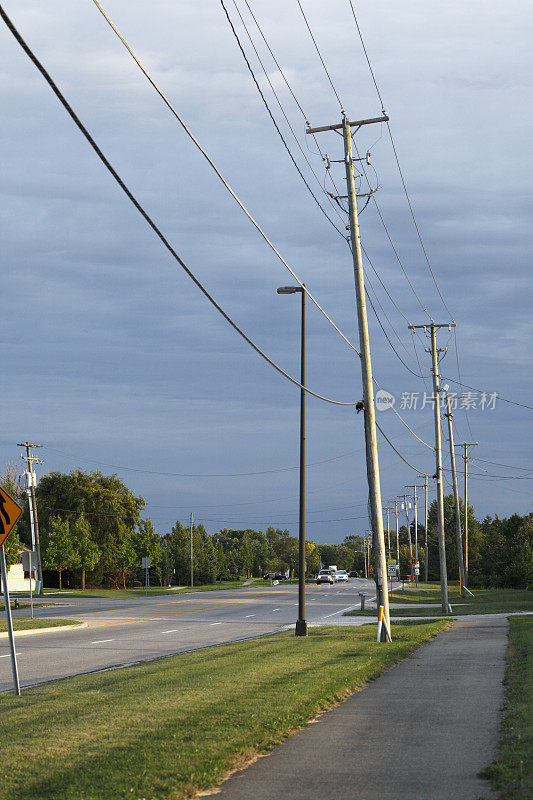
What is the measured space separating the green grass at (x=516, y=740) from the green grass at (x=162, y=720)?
2252 millimetres

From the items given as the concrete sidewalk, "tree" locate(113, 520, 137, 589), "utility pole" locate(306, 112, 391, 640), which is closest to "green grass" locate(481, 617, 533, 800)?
the concrete sidewalk

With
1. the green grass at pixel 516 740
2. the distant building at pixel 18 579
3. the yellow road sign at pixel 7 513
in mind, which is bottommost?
the distant building at pixel 18 579

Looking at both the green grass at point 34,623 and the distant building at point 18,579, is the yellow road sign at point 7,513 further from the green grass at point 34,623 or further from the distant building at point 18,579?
the distant building at point 18,579

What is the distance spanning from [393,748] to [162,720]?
110 inches

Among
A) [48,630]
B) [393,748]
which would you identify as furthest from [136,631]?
[393,748]

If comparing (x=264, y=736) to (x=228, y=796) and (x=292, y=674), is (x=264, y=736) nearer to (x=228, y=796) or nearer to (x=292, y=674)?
(x=228, y=796)

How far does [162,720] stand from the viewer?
33.7 ft

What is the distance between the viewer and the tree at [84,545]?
Result: 7781 cm

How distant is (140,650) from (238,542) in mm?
159963

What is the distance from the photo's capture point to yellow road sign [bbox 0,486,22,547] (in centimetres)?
1299

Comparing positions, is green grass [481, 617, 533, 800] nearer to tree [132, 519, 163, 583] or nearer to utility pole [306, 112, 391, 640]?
utility pole [306, 112, 391, 640]

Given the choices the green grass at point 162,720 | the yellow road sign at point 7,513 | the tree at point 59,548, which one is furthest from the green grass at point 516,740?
the tree at point 59,548

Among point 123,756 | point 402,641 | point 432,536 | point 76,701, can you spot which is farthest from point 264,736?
point 432,536

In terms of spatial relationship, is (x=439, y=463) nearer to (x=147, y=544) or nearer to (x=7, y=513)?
(x=7, y=513)
